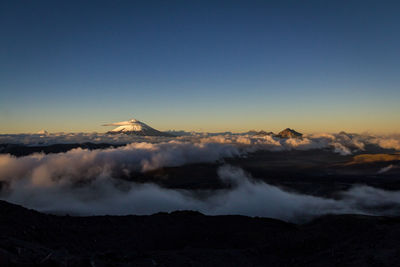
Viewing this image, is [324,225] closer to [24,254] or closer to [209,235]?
[209,235]

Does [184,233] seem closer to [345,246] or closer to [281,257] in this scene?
[281,257]

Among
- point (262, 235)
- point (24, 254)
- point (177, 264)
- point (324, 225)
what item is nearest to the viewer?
point (24, 254)

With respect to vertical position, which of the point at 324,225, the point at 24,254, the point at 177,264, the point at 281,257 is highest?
the point at 24,254

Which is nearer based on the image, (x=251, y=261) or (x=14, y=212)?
(x=251, y=261)

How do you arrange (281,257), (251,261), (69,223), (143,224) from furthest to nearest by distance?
(143,224)
(69,223)
(281,257)
(251,261)

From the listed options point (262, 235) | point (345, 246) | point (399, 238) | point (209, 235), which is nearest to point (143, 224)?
point (209, 235)

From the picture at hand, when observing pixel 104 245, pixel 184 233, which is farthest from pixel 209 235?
pixel 104 245

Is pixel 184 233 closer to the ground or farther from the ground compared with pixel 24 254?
closer to the ground
